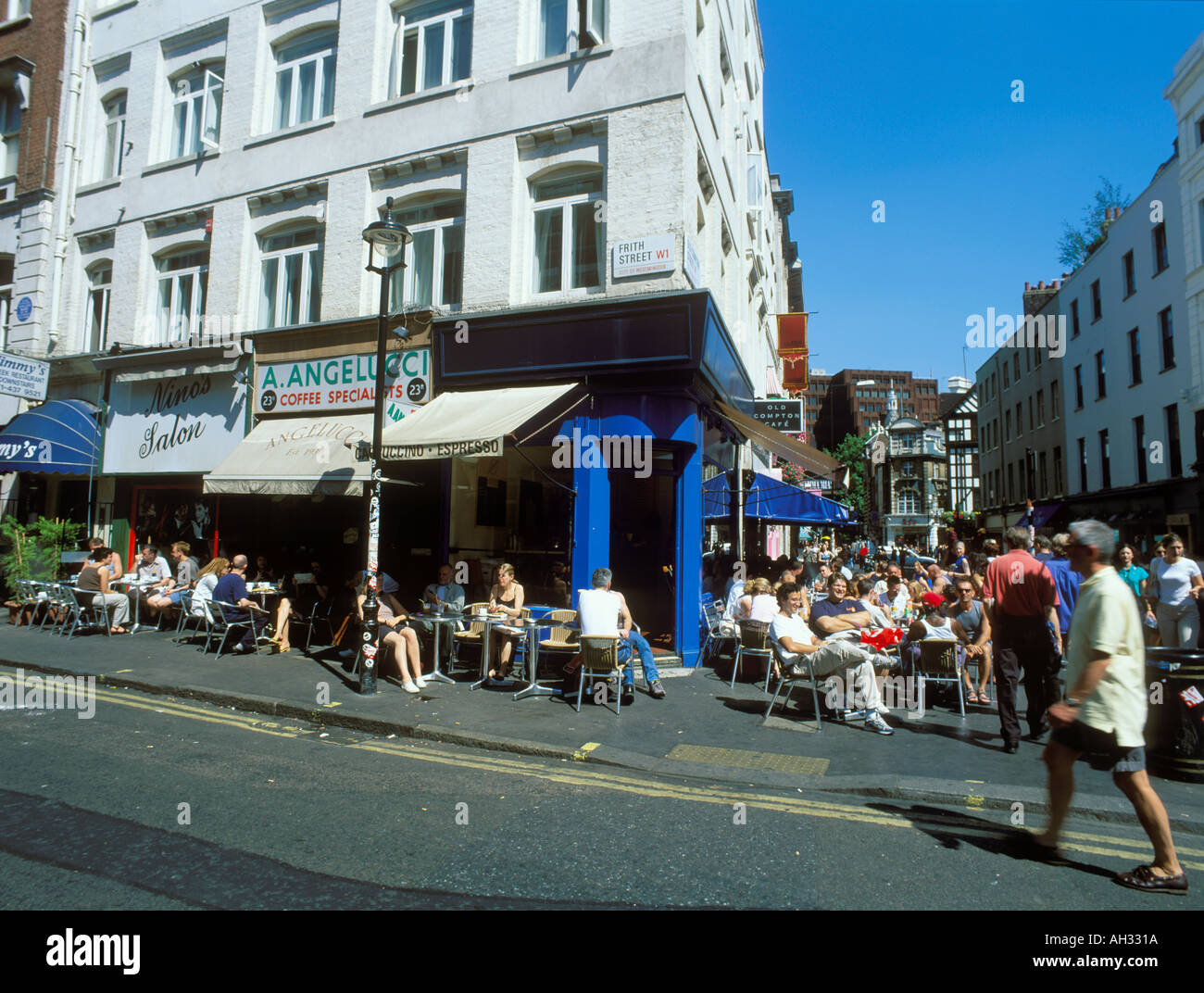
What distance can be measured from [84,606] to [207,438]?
3654 millimetres

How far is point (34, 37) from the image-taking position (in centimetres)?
1709

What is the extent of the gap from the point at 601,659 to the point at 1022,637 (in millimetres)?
4099

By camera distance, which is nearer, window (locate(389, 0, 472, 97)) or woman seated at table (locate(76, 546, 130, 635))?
woman seated at table (locate(76, 546, 130, 635))

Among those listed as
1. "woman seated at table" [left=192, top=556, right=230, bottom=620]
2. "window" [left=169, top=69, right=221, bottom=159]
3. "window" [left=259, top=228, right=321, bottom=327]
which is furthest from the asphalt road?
"window" [left=169, top=69, right=221, bottom=159]

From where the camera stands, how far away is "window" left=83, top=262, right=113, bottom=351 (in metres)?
16.2

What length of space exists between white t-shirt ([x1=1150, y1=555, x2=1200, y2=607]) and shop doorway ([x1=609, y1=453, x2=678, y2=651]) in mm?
6976

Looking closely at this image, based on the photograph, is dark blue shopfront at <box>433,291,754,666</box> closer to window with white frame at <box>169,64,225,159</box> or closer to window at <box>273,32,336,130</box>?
window at <box>273,32,336,130</box>

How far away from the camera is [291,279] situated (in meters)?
13.8

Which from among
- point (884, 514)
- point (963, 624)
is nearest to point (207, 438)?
point (963, 624)

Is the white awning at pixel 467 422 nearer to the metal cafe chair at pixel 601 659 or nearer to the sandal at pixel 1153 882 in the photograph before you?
the metal cafe chair at pixel 601 659

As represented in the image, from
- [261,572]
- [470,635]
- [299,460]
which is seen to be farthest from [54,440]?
[470,635]

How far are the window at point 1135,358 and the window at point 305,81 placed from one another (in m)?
29.1
